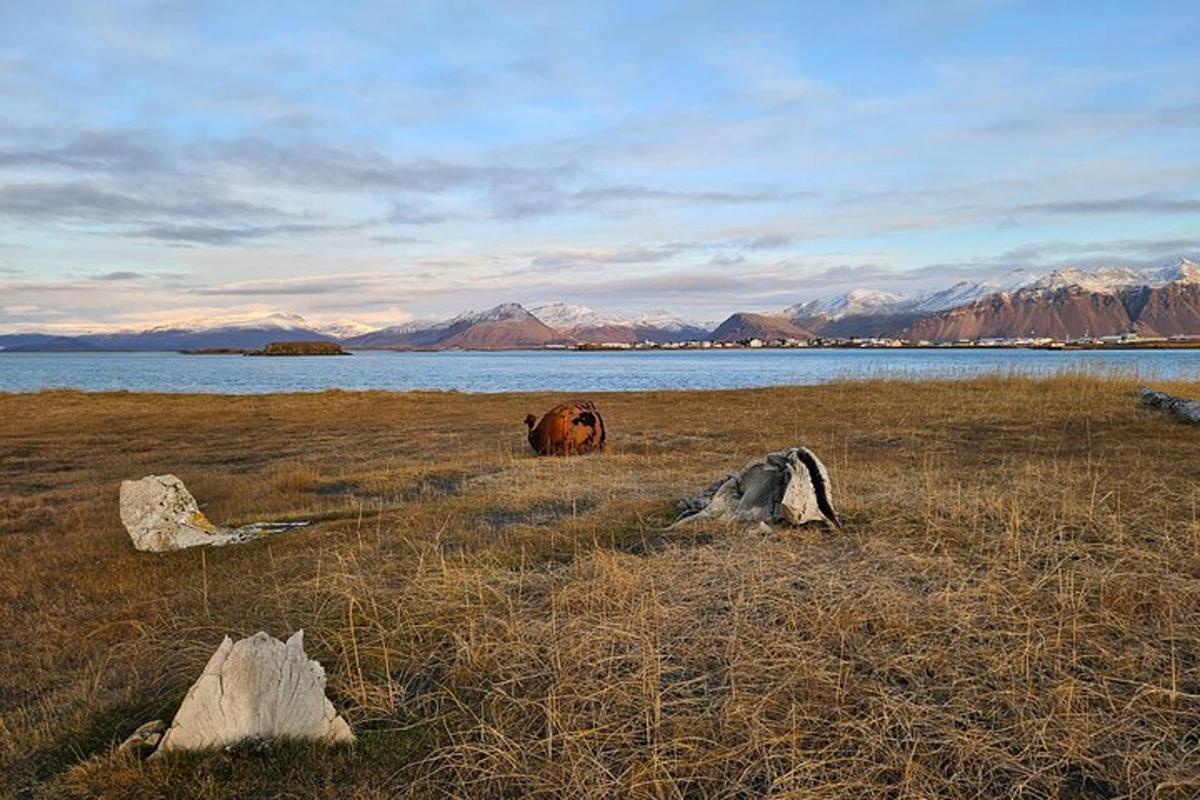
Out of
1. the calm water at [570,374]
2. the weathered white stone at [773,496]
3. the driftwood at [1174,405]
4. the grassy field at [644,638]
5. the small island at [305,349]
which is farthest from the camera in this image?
the small island at [305,349]

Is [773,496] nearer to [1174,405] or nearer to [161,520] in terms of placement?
[161,520]

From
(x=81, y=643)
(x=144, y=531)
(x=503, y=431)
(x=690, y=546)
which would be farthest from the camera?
(x=503, y=431)

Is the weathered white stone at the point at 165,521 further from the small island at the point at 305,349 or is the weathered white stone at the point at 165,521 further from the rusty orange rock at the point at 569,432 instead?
the small island at the point at 305,349

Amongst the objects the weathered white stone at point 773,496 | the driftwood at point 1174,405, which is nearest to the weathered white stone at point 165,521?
the weathered white stone at point 773,496

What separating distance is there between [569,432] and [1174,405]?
14633 mm

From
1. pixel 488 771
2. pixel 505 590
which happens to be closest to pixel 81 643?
pixel 505 590

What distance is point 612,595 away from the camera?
6.05 m

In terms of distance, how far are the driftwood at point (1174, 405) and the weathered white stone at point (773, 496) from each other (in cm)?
1313

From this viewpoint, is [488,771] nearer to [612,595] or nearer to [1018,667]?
[612,595]

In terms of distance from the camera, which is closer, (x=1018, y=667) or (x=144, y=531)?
(x=1018, y=667)

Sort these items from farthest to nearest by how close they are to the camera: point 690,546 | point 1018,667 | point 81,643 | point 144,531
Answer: point 144,531
point 690,546
point 81,643
point 1018,667

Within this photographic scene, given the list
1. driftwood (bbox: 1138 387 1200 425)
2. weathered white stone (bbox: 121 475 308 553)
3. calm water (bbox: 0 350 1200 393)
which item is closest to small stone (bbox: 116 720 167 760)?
weathered white stone (bbox: 121 475 308 553)

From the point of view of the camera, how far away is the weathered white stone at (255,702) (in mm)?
4191

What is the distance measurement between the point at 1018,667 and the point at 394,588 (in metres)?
4.69
